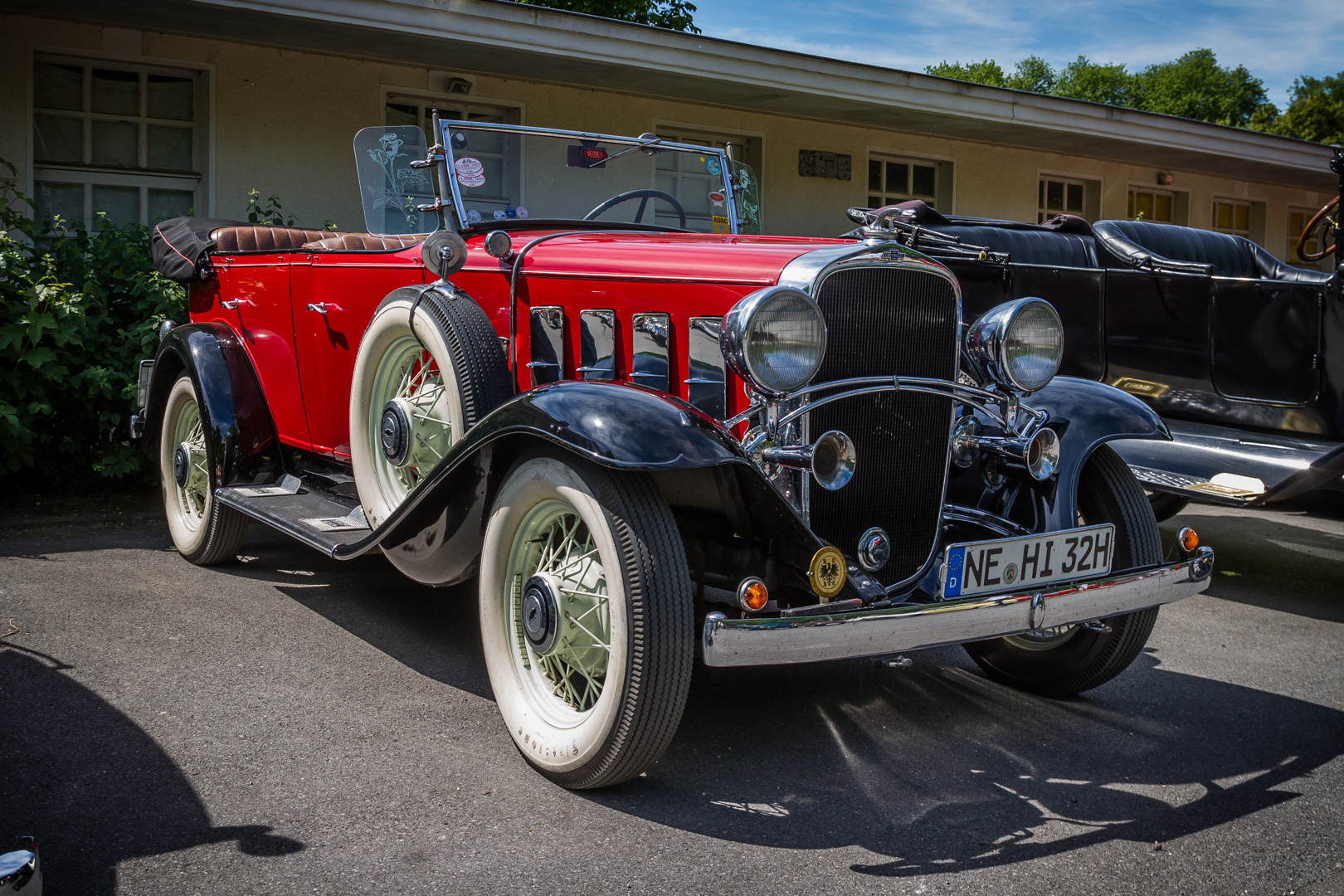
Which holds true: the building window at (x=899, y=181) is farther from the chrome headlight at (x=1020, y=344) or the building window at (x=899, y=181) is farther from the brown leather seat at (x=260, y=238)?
the chrome headlight at (x=1020, y=344)

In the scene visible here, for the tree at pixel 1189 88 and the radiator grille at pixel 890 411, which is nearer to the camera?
the radiator grille at pixel 890 411

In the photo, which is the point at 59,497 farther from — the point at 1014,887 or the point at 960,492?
the point at 1014,887

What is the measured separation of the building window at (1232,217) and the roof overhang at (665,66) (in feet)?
6.37

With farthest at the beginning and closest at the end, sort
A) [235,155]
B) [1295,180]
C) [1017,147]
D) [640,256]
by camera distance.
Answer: [1295,180] → [1017,147] → [235,155] → [640,256]

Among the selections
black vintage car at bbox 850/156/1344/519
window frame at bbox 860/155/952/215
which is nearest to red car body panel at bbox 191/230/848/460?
black vintage car at bbox 850/156/1344/519

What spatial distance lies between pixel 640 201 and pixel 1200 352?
9.48 feet

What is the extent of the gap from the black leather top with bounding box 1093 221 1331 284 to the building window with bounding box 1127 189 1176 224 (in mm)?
6585

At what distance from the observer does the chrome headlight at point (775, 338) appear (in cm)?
249

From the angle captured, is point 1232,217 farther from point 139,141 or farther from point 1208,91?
point 1208,91

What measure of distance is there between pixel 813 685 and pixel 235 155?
620cm

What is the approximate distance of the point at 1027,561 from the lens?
2.67 meters

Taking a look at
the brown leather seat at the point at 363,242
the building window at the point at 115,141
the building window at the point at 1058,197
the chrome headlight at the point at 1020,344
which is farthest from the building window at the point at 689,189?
the building window at the point at 1058,197

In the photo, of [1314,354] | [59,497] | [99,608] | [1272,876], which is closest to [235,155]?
[59,497]

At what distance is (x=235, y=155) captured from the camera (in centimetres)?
759
